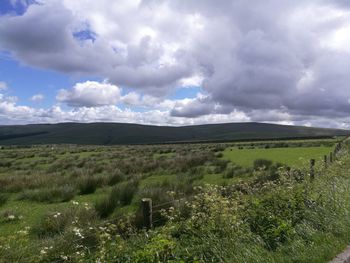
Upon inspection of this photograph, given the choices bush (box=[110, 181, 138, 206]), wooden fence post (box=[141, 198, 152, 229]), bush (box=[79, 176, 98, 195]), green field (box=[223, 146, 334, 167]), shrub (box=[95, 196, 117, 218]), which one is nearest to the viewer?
wooden fence post (box=[141, 198, 152, 229])

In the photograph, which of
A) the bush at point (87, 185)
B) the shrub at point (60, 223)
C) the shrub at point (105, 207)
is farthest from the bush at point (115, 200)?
the bush at point (87, 185)

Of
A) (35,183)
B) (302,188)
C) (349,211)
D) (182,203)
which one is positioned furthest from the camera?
(35,183)

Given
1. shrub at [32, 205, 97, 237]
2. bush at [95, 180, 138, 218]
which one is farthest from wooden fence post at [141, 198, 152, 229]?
bush at [95, 180, 138, 218]

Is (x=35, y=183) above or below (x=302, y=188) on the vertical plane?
below

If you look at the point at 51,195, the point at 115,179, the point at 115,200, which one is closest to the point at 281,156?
the point at 115,179

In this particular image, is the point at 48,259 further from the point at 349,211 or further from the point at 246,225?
the point at 349,211

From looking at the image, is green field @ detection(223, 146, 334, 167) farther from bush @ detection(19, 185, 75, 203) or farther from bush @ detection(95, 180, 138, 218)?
bush @ detection(19, 185, 75, 203)

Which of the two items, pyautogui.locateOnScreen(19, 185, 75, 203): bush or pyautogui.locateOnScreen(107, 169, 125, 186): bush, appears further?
pyautogui.locateOnScreen(107, 169, 125, 186): bush

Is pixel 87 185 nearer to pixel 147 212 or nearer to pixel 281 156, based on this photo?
pixel 147 212

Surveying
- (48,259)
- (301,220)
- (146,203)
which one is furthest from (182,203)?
(48,259)

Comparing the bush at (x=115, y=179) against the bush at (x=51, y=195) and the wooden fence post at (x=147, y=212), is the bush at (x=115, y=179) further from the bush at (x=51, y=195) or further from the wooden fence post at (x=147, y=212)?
the wooden fence post at (x=147, y=212)

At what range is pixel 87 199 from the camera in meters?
19.3

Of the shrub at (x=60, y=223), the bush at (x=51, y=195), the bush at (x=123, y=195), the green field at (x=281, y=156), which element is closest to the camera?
the shrub at (x=60, y=223)

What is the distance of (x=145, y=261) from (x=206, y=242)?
4.90 ft
